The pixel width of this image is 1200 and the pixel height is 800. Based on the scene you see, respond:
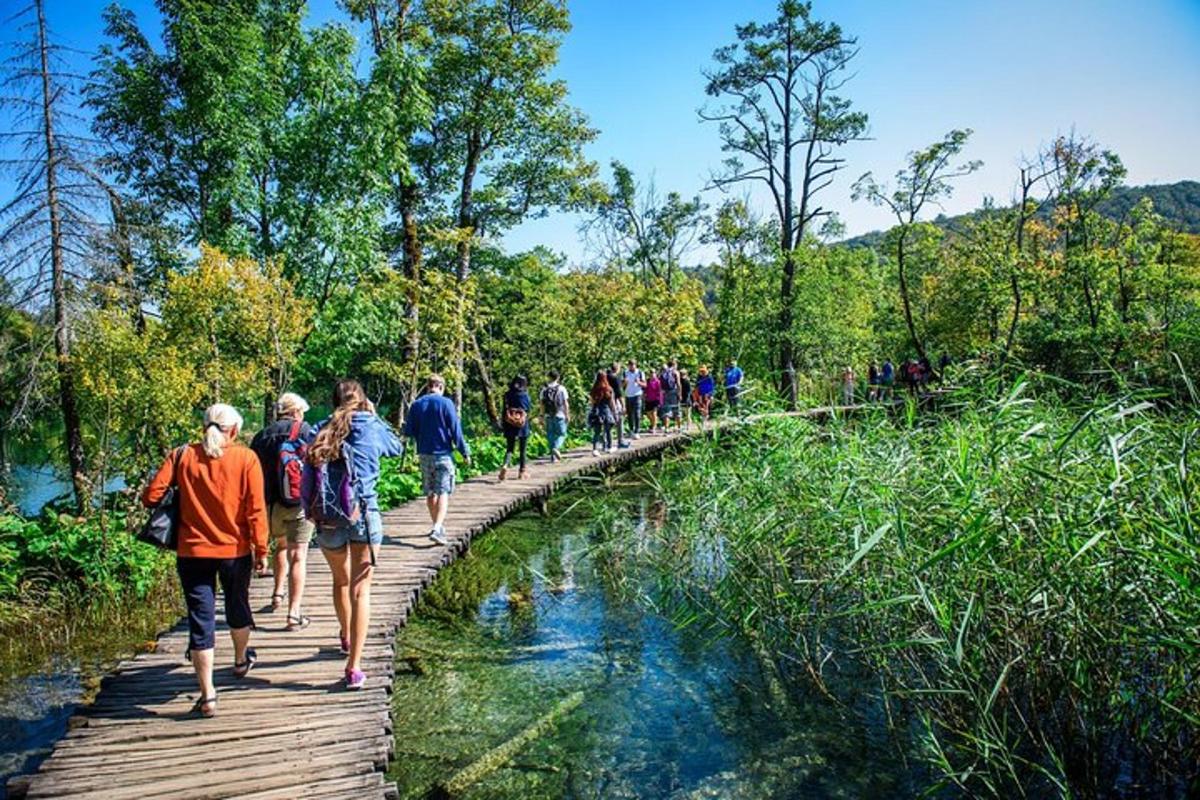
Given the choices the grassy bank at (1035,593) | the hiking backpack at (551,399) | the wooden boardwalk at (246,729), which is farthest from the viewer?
the hiking backpack at (551,399)

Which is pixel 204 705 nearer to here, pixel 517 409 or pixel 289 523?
pixel 289 523

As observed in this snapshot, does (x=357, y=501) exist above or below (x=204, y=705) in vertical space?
above

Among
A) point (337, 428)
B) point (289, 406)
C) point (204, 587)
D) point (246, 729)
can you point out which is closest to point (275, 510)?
point (289, 406)

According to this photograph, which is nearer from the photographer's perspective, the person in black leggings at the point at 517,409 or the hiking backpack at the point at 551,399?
the person in black leggings at the point at 517,409

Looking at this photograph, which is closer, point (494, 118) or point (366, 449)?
point (366, 449)

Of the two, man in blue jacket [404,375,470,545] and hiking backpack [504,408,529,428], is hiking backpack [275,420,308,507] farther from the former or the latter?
hiking backpack [504,408,529,428]

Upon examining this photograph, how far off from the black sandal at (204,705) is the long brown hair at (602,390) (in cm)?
983

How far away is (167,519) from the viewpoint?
394 centimetres

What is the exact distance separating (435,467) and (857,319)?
27.4 metres

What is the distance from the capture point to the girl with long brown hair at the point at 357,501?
171 inches

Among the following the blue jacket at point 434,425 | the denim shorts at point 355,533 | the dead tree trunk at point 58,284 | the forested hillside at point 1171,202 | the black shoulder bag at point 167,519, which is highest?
the forested hillside at point 1171,202

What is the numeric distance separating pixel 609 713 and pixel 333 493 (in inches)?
110

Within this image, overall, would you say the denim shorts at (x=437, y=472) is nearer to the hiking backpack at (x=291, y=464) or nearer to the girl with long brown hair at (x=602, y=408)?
the hiking backpack at (x=291, y=464)

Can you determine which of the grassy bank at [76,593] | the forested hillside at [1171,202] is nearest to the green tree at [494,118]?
the grassy bank at [76,593]
